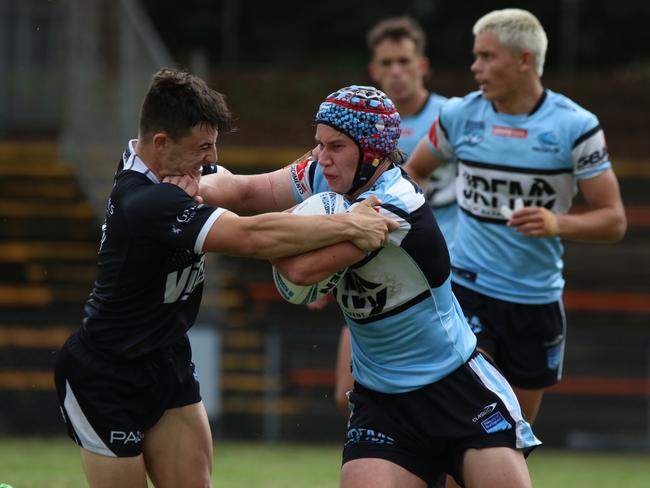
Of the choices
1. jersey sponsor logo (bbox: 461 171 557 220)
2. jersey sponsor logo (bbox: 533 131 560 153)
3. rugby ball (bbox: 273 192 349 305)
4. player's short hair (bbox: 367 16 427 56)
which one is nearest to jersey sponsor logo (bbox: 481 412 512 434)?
rugby ball (bbox: 273 192 349 305)

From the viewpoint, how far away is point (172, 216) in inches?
165

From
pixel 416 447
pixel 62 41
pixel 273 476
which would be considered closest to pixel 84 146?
pixel 62 41

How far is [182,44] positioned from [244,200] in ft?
49.5

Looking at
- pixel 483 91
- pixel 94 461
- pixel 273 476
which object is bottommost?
pixel 273 476

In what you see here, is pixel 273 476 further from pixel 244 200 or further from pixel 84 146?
pixel 84 146

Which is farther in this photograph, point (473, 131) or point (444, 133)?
point (444, 133)

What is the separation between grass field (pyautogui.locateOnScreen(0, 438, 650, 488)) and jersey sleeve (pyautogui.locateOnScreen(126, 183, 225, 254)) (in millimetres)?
4296

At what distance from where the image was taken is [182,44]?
19.5 metres

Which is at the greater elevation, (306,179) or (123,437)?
(306,179)

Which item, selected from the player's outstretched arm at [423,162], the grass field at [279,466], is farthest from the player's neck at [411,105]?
the grass field at [279,466]

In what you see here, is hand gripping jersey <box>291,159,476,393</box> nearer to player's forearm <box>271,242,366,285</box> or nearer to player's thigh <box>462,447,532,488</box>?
player's forearm <box>271,242,366,285</box>

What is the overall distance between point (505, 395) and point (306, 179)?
1.18m

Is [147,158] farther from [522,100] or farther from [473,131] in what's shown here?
[522,100]

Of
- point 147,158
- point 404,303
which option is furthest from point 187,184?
point 404,303
